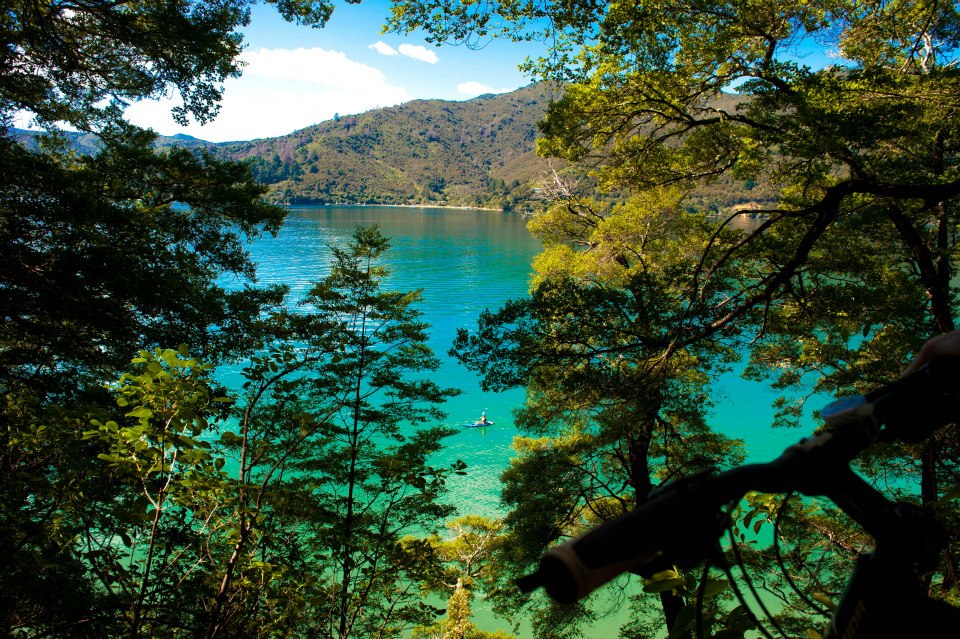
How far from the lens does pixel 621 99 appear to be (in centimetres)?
643

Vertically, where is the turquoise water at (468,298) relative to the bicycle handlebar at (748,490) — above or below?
below

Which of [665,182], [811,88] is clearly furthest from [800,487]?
[665,182]

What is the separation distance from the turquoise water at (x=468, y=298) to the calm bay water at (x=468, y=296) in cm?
6

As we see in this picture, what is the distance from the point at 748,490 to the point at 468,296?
36.2 meters

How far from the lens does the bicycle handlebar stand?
0.55 metres

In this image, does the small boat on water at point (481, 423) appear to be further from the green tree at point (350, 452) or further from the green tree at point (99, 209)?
the green tree at point (99, 209)

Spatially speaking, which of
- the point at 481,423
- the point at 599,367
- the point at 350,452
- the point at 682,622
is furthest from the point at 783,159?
the point at 481,423

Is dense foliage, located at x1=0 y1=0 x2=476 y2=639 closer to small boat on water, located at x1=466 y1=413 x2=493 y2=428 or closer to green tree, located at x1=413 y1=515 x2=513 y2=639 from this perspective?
green tree, located at x1=413 y1=515 x2=513 y2=639

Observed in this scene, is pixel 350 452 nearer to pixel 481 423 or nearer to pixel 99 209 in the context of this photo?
pixel 99 209

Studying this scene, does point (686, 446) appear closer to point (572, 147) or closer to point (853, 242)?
point (853, 242)

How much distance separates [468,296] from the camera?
36.8 m

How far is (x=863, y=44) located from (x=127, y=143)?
470 inches

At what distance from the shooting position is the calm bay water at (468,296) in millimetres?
19672

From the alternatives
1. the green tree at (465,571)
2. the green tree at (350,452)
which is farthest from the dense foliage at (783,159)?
the green tree at (465,571)
